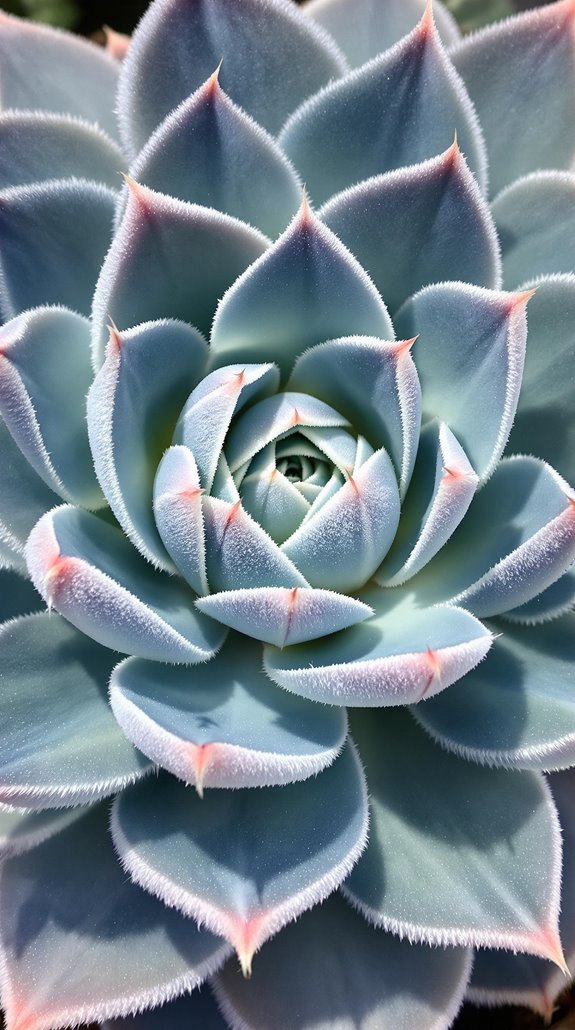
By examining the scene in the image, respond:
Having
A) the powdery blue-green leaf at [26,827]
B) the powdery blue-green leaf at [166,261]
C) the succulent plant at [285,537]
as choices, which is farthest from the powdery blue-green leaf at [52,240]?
the powdery blue-green leaf at [26,827]

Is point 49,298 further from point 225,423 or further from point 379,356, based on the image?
point 379,356

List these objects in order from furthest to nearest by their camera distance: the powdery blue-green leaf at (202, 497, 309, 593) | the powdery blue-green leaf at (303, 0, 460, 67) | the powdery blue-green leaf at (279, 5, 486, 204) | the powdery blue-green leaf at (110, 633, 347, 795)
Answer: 1. the powdery blue-green leaf at (303, 0, 460, 67)
2. the powdery blue-green leaf at (279, 5, 486, 204)
3. the powdery blue-green leaf at (202, 497, 309, 593)
4. the powdery blue-green leaf at (110, 633, 347, 795)

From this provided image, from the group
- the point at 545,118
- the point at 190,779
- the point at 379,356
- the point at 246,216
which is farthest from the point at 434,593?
the point at 545,118

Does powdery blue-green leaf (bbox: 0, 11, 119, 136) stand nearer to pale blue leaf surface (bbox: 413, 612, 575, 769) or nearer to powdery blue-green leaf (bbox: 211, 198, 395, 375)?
powdery blue-green leaf (bbox: 211, 198, 395, 375)

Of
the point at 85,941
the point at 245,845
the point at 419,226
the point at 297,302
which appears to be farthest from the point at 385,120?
the point at 85,941

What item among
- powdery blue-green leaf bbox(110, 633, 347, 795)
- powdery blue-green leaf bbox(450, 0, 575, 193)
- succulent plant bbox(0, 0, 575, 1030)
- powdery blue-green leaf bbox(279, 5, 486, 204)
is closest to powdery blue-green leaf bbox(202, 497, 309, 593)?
succulent plant bbox(0, 0, 575, 1030)
